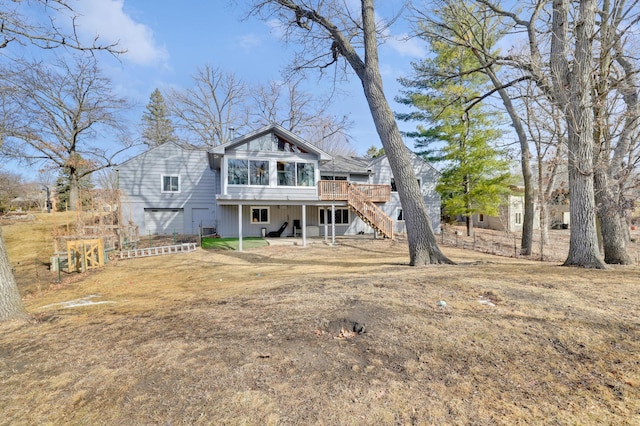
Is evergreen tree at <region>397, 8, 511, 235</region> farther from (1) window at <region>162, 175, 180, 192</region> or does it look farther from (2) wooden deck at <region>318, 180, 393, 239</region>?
(1) window at <region>162, 175, 180, 192</region>

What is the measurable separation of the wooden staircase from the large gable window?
15.6 feet

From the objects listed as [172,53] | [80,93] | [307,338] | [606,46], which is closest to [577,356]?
[307,338]

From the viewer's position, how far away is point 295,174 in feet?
54.5

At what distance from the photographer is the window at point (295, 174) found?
16406 millimetres

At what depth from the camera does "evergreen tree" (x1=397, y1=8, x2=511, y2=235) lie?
60.3 feet

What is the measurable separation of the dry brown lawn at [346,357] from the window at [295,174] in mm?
11374

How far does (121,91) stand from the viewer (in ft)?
78.9

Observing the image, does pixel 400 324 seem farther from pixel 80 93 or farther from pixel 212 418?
pixel 80 93

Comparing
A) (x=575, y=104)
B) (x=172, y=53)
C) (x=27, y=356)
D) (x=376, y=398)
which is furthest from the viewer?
(x=172, y=53)

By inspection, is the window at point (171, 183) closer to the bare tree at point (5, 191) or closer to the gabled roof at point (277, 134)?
the gabled roof at point (277, 134)

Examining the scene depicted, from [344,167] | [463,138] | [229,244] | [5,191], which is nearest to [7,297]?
[229,244]

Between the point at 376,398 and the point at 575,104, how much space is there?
28.8ft

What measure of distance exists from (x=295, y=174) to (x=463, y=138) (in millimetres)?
11314

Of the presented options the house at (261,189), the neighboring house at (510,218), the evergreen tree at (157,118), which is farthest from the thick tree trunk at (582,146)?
the evergreen tree at (157,118)
